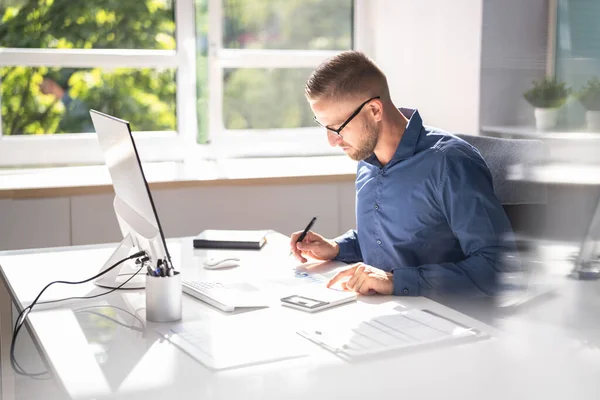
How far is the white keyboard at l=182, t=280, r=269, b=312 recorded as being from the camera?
1322 millimetres

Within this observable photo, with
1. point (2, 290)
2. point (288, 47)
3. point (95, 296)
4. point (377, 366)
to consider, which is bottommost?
point (2, 290)

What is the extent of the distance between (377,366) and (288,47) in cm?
267

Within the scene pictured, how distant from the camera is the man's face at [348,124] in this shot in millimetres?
1568

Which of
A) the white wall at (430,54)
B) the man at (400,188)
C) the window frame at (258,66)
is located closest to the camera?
the man at (400,188)

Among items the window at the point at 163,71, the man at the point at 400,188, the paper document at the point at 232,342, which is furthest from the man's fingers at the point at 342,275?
the window at the point at 163,71

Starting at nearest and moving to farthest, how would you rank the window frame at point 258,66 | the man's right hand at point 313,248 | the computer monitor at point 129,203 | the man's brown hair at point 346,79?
1. the computer monitor at point 129,203
2. the man's brown hair at point 346,79
3. the man's right hand at point 313,248
4. the window frame at point 258,66

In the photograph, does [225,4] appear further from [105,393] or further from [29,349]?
[105,393]

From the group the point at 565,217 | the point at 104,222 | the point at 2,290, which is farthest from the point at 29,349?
the point at 104,222

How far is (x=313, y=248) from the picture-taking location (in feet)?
5.68

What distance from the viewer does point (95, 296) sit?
1434 mm

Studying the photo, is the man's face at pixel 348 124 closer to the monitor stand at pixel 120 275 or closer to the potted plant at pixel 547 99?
the monitor stand at pixel 120 275

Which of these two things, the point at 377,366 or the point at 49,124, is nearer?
the point at 377,366

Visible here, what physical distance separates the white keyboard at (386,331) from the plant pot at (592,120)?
53 cm

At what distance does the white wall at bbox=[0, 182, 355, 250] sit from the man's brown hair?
1.11m
